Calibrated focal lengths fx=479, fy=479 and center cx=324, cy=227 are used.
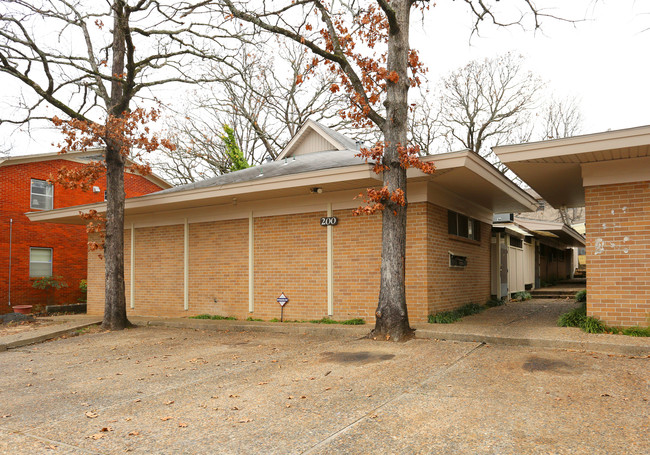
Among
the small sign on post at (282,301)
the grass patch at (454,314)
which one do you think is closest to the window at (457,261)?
the grass patch at (454,314)

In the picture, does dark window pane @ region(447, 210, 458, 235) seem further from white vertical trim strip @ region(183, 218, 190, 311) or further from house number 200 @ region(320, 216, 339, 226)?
white vertical trim strip @ region(183, 218, 190, 311)

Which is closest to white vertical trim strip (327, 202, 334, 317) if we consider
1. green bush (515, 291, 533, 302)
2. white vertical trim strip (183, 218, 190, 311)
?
white vertical trim strip (183, 218, 190, 311)

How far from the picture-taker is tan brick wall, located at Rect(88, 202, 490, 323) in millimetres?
10305

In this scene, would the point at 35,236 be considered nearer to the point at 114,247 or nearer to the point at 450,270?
the point at 114,247

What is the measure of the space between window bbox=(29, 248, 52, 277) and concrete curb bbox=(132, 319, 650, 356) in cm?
1154

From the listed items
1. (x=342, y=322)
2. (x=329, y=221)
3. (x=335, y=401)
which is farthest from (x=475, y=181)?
(x=335, y=401)

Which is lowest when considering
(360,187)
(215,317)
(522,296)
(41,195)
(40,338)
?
(40,338)

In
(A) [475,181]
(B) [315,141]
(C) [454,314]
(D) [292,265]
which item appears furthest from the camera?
(B) [315,141]

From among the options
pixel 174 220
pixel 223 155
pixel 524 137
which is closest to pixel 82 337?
pixel 174 220

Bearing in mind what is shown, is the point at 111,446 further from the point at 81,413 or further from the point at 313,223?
the point at 313,223

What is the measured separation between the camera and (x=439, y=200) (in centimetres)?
1078

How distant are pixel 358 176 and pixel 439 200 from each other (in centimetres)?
226

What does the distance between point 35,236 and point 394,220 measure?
19.0 m

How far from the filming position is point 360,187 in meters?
10.7
